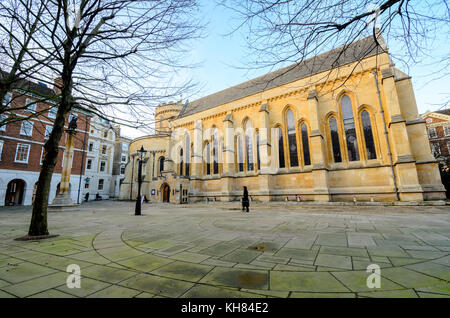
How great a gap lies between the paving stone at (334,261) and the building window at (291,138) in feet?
51.1

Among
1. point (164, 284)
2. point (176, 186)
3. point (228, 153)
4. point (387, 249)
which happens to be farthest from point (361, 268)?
point (176, 186)

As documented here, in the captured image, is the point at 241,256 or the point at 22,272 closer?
the point at 22,272

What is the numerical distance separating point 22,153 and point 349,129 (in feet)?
97.8

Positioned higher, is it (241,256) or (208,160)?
(208,160)

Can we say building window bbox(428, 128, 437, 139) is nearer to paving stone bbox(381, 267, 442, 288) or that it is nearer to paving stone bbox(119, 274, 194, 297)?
paving stone bbox(381, 267, 442, 288)

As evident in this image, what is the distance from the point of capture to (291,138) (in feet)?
59.1

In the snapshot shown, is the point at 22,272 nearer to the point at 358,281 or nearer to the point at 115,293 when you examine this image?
the point at 115,293

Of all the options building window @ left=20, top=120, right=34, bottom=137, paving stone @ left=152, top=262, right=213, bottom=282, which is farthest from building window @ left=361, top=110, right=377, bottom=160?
building window @ left=20, top=120, right=34, bottom=137

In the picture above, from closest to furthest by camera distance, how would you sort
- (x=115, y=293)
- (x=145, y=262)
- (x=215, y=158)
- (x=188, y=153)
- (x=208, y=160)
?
(x=115, y=293) → (x=145, y=262) → (x=215, y=158) → (x=208, y=160) → (x=188, y=153)

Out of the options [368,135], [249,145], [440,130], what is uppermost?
[440,130]

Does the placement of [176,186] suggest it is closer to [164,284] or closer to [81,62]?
[81,62]

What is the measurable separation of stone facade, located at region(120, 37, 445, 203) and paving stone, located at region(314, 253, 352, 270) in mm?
8503

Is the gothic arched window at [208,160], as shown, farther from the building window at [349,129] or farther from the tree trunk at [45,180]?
the tree trunk at [45,180]

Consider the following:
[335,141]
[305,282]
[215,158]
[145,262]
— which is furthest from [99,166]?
[305,282]
